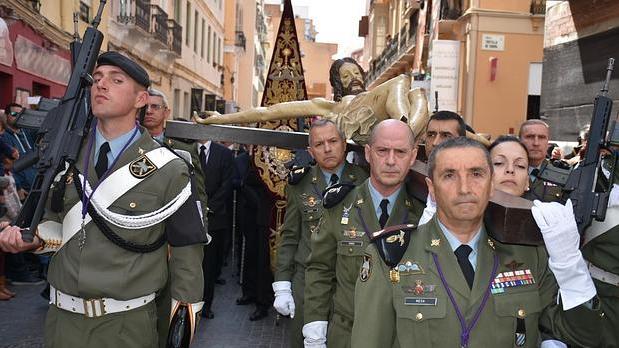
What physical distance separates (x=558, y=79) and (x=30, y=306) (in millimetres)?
9436

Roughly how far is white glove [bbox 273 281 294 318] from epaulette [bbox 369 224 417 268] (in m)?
1.91

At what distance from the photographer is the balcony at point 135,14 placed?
17.1 meters

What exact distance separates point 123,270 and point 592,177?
231 centimetres

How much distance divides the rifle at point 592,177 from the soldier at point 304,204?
1.65 m

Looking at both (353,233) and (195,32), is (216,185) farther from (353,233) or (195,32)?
(195,32)

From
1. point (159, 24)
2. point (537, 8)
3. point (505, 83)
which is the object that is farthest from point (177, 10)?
point (537, 8)

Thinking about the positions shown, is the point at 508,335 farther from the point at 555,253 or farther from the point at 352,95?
the point at 352,95

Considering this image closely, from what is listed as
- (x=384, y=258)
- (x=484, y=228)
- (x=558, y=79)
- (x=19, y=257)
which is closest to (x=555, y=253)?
(x=484, y=228)

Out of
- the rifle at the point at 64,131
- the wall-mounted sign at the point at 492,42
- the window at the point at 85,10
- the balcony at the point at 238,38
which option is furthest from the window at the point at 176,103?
the rifle at the point at 64,131

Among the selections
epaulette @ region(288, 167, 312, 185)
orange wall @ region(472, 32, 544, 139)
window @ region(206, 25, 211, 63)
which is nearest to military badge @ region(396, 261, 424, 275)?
epaulette @ region(288, 167, 312, 185)

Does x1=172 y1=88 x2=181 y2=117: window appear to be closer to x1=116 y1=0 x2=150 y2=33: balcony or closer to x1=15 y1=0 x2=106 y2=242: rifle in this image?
x1=116 y1=0 x2=150 y2=33: balcony

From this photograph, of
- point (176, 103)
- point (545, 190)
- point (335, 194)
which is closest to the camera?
point (335, 194)

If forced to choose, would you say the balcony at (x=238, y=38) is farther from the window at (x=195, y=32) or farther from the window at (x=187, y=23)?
the window at (x=187, y=23)

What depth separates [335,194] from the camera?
11.6ft
